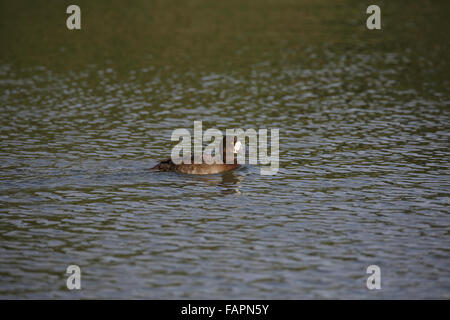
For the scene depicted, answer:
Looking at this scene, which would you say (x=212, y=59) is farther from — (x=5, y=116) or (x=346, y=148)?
(x=346, y=148)

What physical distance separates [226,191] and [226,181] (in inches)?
43.1

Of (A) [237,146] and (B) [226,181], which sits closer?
(B) [226,181]

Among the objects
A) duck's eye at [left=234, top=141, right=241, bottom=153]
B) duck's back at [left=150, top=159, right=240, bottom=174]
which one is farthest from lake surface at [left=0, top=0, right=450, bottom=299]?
duck's eye at [left=234, top=141, right=241, bottom=153]

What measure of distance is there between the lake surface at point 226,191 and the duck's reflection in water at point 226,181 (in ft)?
0.32

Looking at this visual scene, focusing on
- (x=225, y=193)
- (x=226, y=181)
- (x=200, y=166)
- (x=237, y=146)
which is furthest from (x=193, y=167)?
(x=225, y=193)

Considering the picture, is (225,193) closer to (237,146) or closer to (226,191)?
(226,191)

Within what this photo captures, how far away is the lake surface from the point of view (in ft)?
50.6

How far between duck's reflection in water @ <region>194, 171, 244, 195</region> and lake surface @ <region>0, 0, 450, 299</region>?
0.10 meters

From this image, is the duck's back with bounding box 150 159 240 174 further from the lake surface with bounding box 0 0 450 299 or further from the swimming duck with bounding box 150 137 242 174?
the lake surface with bounding box 0 0 450 299

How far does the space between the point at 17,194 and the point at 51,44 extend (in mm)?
24984

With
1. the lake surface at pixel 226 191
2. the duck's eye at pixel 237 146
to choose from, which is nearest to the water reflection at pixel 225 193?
the lake surface at pixel 226 191

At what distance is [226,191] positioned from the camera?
21.4m
